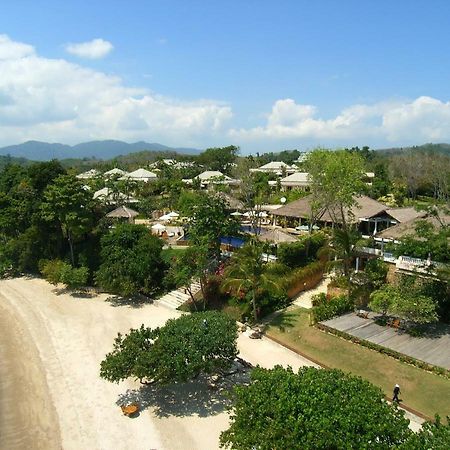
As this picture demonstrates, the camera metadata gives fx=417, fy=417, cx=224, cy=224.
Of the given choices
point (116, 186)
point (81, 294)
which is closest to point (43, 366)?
point (81, 294)

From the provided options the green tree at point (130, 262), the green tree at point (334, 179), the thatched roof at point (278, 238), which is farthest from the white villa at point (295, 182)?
the green tree at point (130, 262)

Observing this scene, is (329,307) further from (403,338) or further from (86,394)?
(86,394)

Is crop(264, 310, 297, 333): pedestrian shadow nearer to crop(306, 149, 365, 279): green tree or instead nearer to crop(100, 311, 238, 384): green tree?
crop(100, 311, 238, 384): green tree

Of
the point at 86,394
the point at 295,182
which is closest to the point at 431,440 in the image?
the point at 86,394

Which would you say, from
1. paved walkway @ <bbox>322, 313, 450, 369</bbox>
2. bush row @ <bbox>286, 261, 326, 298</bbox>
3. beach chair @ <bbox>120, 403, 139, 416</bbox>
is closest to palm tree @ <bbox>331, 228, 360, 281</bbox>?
bush row @ <bbox>286, 261, 326, 298</bbox>

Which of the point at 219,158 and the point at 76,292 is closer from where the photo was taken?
the point at 76,292
